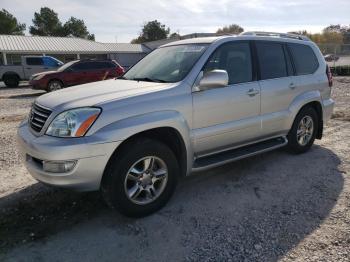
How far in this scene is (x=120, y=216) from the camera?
3711 mm

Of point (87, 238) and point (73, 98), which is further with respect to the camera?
point (73, 98)

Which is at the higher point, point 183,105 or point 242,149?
point 183,105

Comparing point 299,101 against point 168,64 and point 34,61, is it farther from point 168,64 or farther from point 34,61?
point 34,61

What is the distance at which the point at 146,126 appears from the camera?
11.3ft

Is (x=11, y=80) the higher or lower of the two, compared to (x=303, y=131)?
higher

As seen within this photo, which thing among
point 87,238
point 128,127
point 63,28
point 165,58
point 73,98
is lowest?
point 87,238

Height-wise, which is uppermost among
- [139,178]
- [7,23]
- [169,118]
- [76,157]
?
[7,23]

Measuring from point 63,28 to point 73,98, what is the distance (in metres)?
75.1

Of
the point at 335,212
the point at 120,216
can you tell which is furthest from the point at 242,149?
the point at 120,216

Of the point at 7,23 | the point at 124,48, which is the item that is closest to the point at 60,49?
the point at 124,48

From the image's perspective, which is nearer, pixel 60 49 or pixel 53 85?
pixel 53 85

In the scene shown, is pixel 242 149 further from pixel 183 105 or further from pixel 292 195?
pixel 183 105

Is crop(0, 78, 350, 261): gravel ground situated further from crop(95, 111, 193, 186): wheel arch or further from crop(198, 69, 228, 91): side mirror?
crop(198, 69, 228, 91): side mirror

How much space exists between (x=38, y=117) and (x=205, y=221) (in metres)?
2.05
